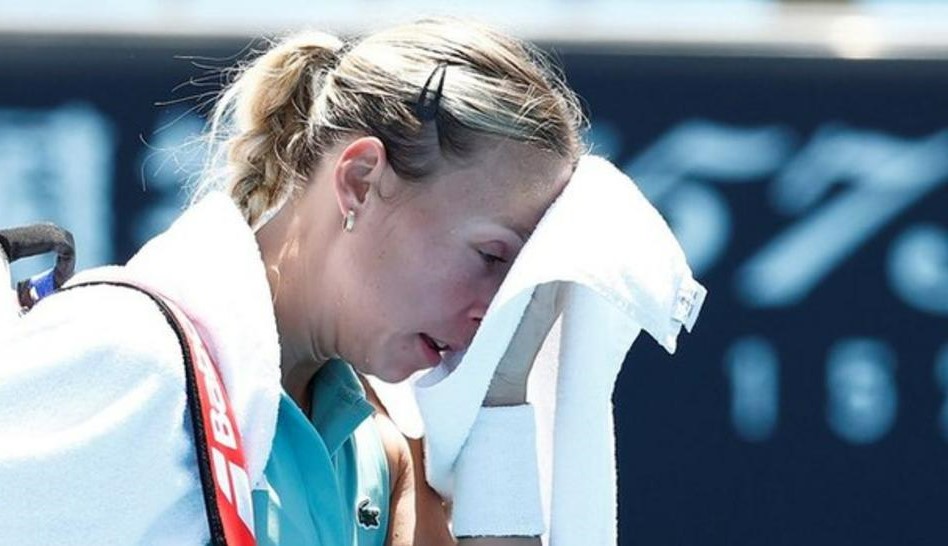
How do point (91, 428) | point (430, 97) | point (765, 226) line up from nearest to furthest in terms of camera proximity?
point (91, 428)
point (430, 97)
point (765, 226)

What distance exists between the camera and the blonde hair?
60.4 inches

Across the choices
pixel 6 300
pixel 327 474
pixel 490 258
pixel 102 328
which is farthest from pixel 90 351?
pixel 490 258

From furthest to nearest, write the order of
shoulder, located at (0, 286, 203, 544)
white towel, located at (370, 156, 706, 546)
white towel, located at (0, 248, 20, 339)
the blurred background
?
the blurred background < white towel, located at (370, 156, 706, 546) < white towel, located at (0, 248, 20, 339) < shoulder, located at (0, 286, 203, 544)

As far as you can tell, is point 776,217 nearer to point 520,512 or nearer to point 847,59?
point 847,59

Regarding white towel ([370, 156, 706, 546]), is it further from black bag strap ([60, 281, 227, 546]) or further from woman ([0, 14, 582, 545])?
black bag strap ([60, 281, 227, 546])

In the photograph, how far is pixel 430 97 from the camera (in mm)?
1530

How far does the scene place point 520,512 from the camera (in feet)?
5.15

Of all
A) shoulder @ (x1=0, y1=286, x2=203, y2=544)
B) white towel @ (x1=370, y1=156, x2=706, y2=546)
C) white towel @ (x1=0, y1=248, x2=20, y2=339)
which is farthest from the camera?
white towel @ (x1=370, y1=156, x2=706, y2=546)

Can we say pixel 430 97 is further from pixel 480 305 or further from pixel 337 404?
pixel 337 404

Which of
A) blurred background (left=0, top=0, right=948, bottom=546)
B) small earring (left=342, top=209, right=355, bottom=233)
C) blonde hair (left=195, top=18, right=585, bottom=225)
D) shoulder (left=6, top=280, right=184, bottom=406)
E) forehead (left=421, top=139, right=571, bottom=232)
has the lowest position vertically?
blurred background (left=0, top=0, right=948, bottom=546)

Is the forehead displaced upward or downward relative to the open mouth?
upward

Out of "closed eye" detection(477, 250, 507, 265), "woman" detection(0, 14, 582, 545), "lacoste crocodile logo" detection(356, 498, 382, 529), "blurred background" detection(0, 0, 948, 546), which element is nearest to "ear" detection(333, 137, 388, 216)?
"woman" detection(0, 14, 582, 545)

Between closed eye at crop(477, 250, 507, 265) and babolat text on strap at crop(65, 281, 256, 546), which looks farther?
closed eye at crop(477, 250, 507, 265)

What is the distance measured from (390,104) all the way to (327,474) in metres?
0.32
